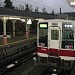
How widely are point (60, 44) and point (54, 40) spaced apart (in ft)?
1.31

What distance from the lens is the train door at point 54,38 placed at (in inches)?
418

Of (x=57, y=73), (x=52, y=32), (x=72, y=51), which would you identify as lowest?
(x=57, y=73)

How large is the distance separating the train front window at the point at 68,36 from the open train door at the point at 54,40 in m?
0.31

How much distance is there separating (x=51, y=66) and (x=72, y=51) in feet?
4.65

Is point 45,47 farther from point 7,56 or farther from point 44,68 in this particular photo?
point 7,56

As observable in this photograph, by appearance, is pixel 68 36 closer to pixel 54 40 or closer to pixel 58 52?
pixel 54 40

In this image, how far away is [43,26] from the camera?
1107cm

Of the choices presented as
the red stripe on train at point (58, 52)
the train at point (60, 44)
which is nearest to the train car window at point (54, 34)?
the train at point (60, 44)

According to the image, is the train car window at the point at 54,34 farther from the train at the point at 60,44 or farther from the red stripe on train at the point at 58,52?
the red stripe on train at the point at 58,52

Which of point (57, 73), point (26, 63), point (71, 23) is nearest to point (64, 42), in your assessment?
point (71, 23)

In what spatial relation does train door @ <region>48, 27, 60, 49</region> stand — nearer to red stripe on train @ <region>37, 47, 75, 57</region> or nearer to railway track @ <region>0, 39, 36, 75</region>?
red stripe on train @ <region>37, 47, 75, 57</region>

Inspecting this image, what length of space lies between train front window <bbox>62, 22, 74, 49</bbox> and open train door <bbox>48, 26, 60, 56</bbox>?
314 mm

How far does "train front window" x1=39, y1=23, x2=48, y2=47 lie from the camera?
36.1ft

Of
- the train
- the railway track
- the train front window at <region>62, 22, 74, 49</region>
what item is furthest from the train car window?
the railway track
